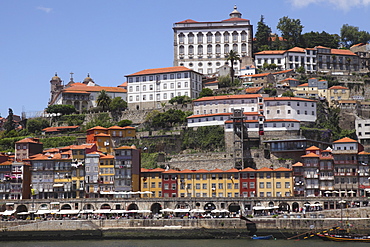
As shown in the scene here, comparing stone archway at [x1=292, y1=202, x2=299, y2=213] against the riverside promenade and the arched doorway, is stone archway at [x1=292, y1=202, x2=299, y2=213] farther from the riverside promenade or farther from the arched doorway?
the arched doorway

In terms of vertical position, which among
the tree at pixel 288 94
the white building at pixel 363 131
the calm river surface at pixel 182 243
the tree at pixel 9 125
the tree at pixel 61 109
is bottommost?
the calm river surface at pixel 182 243

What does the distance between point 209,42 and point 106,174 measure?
57526 millimetres

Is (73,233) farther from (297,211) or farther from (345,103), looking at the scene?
(345,103)

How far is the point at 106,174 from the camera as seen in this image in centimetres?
9031

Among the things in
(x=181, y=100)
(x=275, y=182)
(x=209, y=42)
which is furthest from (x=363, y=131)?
(x=209, y=42)

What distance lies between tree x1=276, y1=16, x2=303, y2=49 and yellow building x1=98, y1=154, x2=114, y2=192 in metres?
68.9

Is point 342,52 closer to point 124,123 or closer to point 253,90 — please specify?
point 253,90

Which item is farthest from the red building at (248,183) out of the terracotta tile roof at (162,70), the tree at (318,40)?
the tree at (318,40)

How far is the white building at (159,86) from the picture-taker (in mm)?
123125

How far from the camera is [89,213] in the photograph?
84.4 meters

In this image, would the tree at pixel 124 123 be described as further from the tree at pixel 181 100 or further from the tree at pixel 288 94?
the tree at pixel 288 94

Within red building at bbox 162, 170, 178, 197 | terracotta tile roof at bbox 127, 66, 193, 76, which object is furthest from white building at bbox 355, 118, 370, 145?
terracotta tile roof at bbox 127, 66, 193, 76

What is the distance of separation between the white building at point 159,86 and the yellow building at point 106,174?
33.0 meters

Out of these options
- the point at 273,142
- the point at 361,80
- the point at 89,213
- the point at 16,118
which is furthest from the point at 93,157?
the point at 16,118
